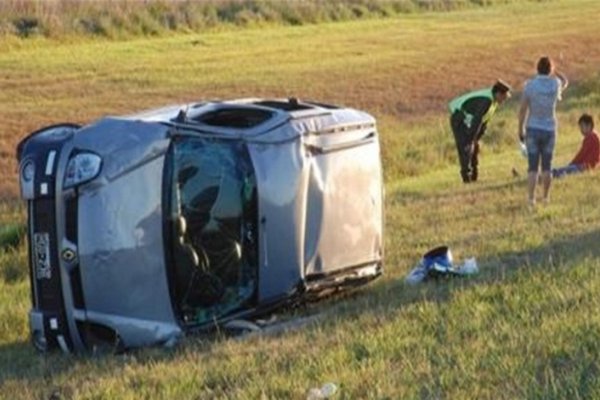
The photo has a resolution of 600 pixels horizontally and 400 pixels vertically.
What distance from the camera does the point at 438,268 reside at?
359 inches

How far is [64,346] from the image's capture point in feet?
26.6

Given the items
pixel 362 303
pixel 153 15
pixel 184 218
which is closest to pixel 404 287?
pixel 362 303

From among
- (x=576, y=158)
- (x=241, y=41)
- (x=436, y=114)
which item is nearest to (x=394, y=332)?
(x=576, y=158)

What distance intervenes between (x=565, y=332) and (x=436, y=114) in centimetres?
1943

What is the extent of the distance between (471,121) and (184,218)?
941 centimetres

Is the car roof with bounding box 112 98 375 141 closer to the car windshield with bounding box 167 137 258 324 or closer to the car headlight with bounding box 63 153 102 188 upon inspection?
the car windshield with bounding box 167 137 258 324

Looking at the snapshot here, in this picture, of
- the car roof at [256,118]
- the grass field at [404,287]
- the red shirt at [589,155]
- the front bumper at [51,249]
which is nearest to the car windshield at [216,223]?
the car roof at [256,118]

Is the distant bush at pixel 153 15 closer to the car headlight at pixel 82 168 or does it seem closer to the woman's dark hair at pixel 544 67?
the woman's dark hair at pixel 544 67

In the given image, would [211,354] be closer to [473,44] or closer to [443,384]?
[443,384]

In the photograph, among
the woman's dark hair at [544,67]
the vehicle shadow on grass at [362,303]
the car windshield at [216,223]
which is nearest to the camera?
the vehicle shadow on grass at [362,303]

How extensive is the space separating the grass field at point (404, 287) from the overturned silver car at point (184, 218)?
295 millimetres

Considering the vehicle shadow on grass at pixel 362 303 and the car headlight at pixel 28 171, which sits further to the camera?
the car headlight at pixel 28 171

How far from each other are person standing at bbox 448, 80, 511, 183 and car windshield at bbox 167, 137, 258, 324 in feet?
27.6

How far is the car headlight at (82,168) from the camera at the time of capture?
314 inches
